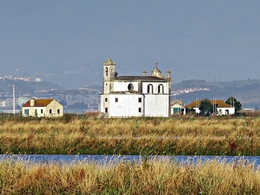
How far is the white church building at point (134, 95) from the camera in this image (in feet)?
307

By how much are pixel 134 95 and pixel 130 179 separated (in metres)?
75.8

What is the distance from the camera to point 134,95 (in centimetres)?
9431

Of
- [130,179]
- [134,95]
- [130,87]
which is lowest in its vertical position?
[130,179]

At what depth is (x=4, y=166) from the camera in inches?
759

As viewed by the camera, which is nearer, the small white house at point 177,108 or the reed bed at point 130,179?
the reed bed at point 130,179

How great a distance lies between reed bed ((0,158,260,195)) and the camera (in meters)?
18.2

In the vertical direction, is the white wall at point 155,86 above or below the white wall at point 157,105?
above

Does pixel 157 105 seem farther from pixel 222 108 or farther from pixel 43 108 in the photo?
pixel 222 108

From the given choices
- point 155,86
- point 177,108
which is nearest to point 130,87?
point 155,86

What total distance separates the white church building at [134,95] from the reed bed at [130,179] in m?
73.0

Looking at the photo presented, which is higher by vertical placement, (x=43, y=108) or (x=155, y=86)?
(x=155, y=86)

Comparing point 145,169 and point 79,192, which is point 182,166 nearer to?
point 145,169

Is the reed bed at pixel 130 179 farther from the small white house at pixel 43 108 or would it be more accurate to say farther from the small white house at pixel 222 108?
the small white house at pixel 222 108

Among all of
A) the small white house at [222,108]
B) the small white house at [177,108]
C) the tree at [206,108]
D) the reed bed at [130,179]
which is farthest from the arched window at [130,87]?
the reed bed at [130,179]
